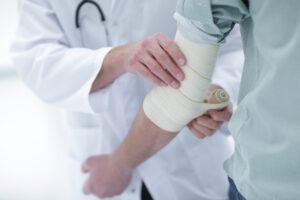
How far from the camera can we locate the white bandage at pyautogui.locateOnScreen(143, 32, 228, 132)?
0.79 meters

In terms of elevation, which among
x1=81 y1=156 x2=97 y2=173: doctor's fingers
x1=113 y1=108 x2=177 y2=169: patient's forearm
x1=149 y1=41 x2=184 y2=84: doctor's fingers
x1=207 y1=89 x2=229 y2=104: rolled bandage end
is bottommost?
x1=81 y1=156 x2=97 y2=173: doctor's fingers

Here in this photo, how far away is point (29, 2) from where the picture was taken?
1111mm

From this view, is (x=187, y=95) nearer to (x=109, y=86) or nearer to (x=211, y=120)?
(x=211, y=120)

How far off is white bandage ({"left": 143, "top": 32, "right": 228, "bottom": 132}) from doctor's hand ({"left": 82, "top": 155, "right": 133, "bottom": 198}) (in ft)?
0.91

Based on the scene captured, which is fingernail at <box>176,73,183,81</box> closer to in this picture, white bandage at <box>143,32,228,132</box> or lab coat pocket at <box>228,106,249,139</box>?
white bandage at <box>143,32,228,132</box>

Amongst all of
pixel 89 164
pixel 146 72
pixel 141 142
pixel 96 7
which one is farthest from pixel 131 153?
pixel 96 7

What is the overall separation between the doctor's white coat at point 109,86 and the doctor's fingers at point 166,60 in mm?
217

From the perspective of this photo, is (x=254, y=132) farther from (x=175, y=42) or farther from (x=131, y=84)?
(x=131, y=84)

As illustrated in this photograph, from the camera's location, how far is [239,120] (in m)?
0.73

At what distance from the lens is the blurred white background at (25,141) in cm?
170

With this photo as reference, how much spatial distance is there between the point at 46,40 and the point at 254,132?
25.2 inches

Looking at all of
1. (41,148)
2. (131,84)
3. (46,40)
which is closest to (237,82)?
(131,84)

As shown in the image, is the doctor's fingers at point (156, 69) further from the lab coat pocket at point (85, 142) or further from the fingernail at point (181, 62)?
the lab coat pocket at point (85, 142)

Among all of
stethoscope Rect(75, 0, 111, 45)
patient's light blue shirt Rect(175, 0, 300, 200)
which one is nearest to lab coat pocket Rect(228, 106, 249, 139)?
patient's light blue shirt Rect(175, 0, 300, 200)
